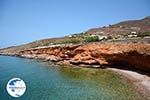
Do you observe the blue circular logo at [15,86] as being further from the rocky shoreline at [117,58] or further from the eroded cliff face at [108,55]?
the eroded cliff face at [108,55]

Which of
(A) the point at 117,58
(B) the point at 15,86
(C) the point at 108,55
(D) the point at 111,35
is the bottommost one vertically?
(D) the point at 111,35

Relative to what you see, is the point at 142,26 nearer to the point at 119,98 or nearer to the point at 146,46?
the point at 146,46

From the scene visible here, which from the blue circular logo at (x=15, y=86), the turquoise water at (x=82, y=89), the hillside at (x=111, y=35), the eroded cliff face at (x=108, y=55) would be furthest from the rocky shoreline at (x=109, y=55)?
the blue circular logo at (x=15, y=86)

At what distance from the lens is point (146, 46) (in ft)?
144

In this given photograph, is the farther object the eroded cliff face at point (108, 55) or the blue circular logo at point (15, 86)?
the eroded cliff face at point (108, 55)

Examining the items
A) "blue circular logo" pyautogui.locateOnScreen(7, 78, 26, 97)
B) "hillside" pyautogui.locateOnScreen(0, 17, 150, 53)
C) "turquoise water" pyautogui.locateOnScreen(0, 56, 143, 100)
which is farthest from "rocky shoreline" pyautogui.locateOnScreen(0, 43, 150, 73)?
"blue circular logo" pyautogui.locateOnScreen(7, 78, 26, 97)

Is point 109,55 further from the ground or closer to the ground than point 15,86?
closer to the ground

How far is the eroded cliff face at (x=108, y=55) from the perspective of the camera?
45031 millimetres

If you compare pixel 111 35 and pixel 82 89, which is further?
pixel 111 35

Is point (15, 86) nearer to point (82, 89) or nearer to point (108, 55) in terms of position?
point (82, 89)

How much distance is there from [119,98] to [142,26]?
109158 mm

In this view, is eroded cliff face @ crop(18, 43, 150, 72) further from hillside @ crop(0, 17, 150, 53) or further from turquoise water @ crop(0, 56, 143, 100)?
hillside @ crop(0, 17, 150, 53)

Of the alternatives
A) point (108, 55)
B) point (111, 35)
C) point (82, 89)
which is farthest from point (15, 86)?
point (111, 35)

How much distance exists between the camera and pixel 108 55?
5481cm
